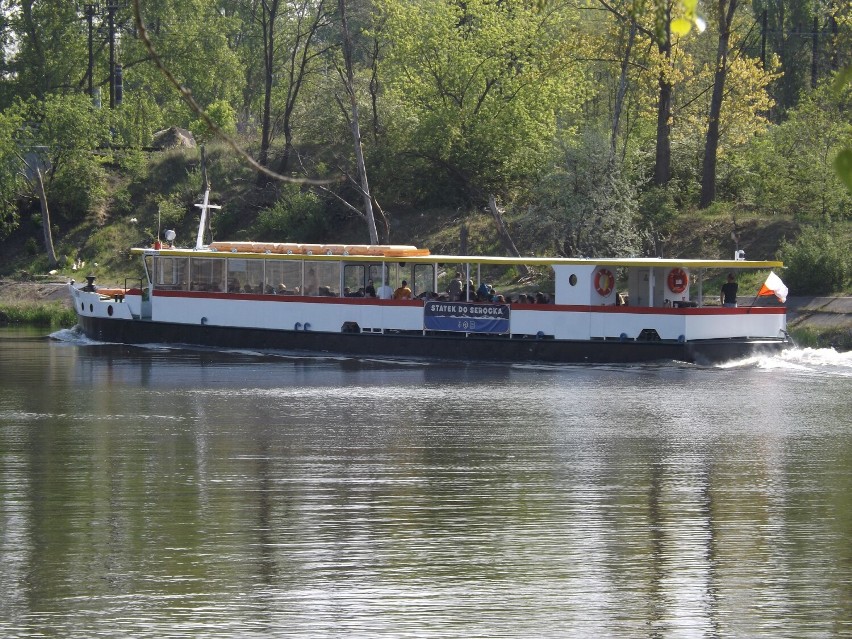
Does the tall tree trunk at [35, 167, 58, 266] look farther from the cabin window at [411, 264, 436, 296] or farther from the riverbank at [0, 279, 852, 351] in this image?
the riverbank at [0, 279, 852, 351]

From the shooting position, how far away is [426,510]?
1738cm

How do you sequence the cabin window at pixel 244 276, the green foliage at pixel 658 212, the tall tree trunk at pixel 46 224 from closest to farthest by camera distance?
the cabin window at pixel 244 276 → the green foliage at pixel 658 212 → the tall tree trunk at pixel 46 224

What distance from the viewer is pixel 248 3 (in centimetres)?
9000

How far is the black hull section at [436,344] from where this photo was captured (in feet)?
116

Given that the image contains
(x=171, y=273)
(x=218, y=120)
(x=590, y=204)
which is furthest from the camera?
(x=218, y=120)

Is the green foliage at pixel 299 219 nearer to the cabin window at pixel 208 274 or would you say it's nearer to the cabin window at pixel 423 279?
the cabin window at pixel 208 274

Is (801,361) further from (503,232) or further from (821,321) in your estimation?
(503,232)

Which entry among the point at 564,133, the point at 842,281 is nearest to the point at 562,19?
the point at 564,133

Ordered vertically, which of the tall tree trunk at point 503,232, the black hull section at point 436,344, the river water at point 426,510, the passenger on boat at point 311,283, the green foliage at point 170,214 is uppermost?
the green foliage at point 170,214

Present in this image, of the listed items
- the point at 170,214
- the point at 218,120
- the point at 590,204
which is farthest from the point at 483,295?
the point at 218,120

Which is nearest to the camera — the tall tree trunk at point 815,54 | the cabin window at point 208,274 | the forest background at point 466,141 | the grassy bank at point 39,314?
the cabin window at point 208,274

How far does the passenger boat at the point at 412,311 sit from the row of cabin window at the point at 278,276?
0.03 metres

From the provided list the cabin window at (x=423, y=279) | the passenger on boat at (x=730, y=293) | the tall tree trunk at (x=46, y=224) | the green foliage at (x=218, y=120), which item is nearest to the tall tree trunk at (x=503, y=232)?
the cabin window at (x=423, y=279)

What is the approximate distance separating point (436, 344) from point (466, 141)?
23.2 meters
